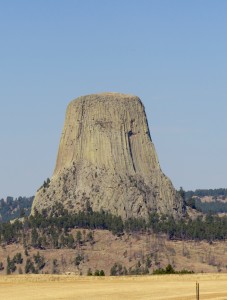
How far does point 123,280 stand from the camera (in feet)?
318

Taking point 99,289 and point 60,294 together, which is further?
point 99,289

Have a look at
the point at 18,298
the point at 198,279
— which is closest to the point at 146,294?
the point at 18,298

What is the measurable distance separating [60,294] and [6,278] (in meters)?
16.9

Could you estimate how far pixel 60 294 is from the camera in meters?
79.3

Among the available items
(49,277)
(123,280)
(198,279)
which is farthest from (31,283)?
(198,279)

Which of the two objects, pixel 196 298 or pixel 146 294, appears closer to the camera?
pixel 196 298

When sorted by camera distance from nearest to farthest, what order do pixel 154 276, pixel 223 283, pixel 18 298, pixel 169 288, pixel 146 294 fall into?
pixel 18 298 < pixel 146 294 < pixel 169 288 < pixel 223 283 < pixel 154 276

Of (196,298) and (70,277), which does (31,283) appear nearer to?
(70,277)

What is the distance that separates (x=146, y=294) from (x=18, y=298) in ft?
39.6

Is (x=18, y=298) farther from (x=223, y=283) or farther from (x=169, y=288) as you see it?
(x=223, y=283)

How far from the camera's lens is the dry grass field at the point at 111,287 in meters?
78.7

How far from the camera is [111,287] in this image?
87062mm

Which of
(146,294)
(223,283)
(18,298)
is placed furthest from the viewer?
(223,283)

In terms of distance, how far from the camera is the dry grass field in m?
78.7
